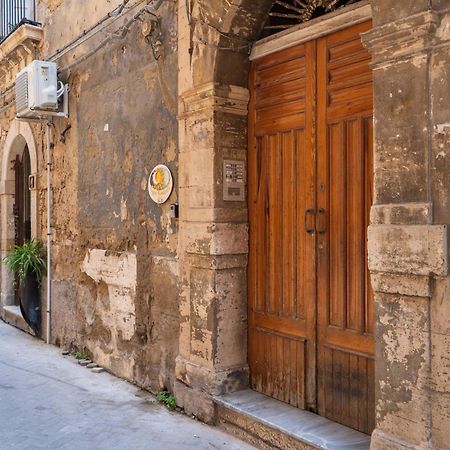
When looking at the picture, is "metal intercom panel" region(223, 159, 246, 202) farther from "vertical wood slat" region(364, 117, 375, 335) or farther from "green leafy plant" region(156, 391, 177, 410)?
"green leafy plant" region(156, 391, 177, 410)

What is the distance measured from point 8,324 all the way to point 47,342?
1.74 m

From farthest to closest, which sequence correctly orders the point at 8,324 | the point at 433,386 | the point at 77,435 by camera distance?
the point at 8,324
the point at 77,435
the point at 433,386

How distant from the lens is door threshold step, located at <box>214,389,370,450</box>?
126 inches

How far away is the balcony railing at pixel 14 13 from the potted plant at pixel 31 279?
2.92 m

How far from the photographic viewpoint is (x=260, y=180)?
4.06 meters

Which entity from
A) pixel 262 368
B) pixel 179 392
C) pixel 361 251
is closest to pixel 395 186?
pixel 361 251

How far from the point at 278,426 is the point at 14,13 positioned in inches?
306

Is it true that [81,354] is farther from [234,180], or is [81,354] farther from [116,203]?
[234,180]

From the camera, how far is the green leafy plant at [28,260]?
6.84 metres

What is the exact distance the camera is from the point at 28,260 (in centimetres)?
681

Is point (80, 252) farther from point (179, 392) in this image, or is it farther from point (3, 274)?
point (3, 274)

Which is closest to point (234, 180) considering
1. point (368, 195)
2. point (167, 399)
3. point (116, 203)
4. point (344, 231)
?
point (344, 231)

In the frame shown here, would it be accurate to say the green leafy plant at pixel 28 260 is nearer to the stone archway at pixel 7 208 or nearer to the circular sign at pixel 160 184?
the stone archway at pixel 7 208

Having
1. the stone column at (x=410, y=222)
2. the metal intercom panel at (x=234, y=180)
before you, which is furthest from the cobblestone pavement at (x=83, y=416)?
the metal intercom panel at (x=234, y=180)
